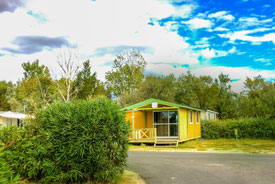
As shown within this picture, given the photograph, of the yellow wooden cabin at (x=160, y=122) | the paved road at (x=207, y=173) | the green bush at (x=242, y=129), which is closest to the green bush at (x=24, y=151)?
the paved road at (x=207, y=173)

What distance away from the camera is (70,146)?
22.6 ft

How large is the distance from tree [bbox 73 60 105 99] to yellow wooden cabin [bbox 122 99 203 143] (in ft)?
59.2

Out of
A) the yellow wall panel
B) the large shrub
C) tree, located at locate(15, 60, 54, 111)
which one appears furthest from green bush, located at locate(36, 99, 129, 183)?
tree, located at locate(15, 60, 54, 111)

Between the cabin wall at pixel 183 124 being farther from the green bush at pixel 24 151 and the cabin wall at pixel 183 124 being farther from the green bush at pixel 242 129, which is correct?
the green bush at pixel 24 151

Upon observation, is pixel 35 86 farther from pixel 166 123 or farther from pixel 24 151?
pixel 24 151

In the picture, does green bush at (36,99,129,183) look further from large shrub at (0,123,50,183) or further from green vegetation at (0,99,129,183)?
large shrub at (0,123,50,183)

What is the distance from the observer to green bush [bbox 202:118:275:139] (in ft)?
85.9

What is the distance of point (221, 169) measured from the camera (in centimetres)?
988

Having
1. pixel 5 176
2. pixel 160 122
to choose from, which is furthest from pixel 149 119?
pixel 5 176

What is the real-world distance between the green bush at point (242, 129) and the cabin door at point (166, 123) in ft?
20.6

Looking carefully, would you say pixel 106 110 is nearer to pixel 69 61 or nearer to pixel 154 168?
pixel 154 168

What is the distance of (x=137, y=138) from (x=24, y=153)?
50.3ft

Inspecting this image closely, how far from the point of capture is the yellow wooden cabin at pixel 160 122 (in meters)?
21.5

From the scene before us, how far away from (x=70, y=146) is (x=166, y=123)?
16300 millimetres
